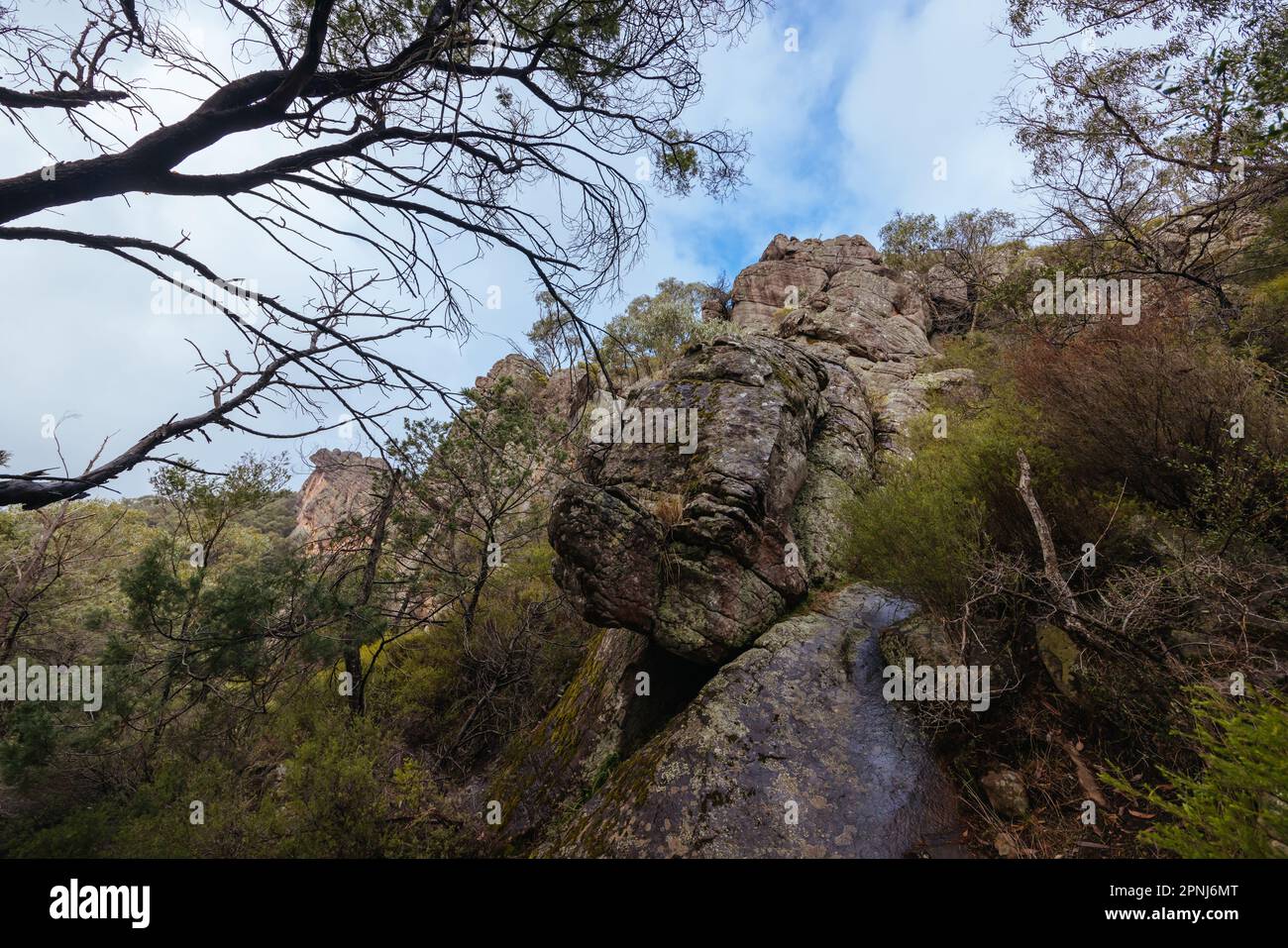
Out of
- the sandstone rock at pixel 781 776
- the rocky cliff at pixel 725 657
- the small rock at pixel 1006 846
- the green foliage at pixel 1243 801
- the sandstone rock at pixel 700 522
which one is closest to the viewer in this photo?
the green foliage at pixel 1243 801

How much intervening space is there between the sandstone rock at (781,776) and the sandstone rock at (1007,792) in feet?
1.10

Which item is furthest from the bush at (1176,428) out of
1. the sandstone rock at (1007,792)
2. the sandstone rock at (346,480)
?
the sandstone rock at (346,480)

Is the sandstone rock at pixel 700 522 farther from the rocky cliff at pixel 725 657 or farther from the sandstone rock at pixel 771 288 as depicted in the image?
the sandstone rock at pixel 771 288

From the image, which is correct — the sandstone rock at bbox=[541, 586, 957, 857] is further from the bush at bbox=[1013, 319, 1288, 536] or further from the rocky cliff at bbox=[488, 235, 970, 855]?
the bush at bbox=[1013, 319, 1288, 536]

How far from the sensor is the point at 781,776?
407 cm

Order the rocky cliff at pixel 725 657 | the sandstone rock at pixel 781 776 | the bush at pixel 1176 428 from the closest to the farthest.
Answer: the bush at pixel 1176 428, the sandstone rock at pixel 781 776, the rocky cliff at pixel 725 657

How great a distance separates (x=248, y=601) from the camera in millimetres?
5699

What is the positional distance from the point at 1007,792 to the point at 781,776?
1.59 m

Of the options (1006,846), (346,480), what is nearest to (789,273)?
(346,480)

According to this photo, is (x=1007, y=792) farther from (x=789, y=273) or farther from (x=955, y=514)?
(x=789, y=273)

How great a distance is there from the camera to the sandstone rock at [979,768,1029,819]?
11.1 ft

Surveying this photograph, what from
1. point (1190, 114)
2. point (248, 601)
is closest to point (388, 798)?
point (248, 601)

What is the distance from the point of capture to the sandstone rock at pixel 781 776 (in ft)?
12.1

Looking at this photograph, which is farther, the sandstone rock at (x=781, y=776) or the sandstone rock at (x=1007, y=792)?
the sandstone rock at (x=781, y=776)
